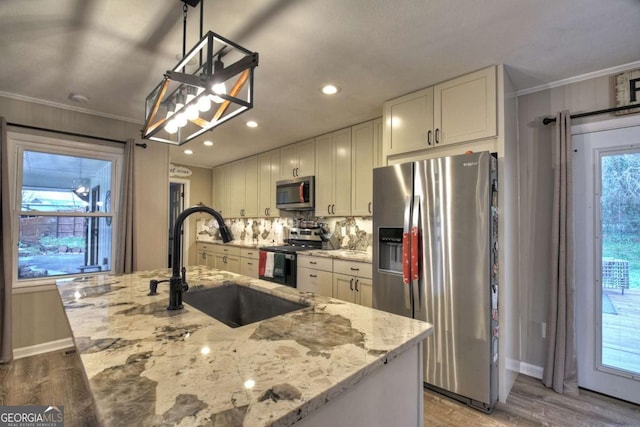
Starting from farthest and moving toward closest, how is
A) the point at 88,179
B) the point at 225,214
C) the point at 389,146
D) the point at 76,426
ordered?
1. the point at 225,214
2. the point at 88,179
3. the point at 389,146
4. the point at 76,426

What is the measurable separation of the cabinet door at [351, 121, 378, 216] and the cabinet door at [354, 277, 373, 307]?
2.59 ft

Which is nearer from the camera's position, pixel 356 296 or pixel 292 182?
pixel 356 296

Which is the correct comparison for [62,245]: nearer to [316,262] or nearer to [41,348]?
[41,348]

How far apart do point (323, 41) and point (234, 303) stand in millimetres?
1746

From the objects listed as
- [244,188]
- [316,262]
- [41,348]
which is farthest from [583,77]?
[41,348]

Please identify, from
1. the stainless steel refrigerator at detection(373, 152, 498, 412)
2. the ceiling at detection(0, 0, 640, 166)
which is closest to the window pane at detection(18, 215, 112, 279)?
the ceiling at detection(0, 0, 640, 166)

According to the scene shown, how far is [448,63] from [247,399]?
7.96 ft

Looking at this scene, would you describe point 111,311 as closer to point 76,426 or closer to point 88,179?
point 76,426

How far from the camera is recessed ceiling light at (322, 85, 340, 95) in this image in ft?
8.71

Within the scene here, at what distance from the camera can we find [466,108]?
2361mm

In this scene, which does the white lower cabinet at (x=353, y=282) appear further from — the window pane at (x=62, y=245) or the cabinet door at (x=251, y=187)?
the window pane at (x=62, y=245)

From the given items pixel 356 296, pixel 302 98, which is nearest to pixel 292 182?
pixel 302 98

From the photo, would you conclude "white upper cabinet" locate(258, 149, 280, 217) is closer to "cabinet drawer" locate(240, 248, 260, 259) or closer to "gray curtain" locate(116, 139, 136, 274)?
"cabinet drawer" locate(240, 248, 260, 259)

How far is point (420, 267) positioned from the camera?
2346 millimetres
